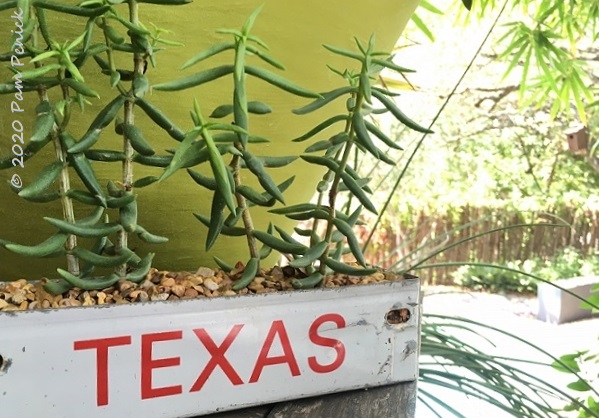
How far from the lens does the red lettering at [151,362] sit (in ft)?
0.80

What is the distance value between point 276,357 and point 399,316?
0.24 feet

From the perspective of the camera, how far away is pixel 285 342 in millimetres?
272

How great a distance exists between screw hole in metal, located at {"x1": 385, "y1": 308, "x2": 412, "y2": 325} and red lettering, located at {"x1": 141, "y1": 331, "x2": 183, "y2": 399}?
0.37 ft

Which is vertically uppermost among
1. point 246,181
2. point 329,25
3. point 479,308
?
point 329,25

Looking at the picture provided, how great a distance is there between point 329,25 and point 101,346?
0.24m

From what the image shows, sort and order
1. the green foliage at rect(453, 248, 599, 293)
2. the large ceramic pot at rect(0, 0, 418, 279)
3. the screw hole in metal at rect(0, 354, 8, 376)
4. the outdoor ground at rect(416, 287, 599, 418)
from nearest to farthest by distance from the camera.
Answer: the screw hole in metal at rect(0, 354, 8, 376) → the large ceramic pot at rect(0, 0, 418, 279) → the outdoor ground at rect(416, 287, 599, 418) → the green foliage at rect(453, 248, 599, 293)

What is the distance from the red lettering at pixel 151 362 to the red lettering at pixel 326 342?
68 millimetres

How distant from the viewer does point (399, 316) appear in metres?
0.30

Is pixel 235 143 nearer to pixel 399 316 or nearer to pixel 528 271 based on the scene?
pixel 399 316

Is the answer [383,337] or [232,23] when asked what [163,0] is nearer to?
[232,23]

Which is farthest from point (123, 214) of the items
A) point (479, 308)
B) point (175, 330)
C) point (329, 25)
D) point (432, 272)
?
point (432, 272)

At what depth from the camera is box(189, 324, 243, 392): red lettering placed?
0.84 feet

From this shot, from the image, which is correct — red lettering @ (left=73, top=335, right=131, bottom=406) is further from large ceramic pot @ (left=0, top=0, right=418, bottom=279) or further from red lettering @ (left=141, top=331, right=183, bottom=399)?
large ceramic pot @ (left=0, top=0, right=418, bottom=279)

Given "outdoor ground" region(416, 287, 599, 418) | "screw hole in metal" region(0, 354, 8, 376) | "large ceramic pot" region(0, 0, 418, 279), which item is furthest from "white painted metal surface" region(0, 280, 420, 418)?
"outdoor ground" region(416, 287, 599, 418)
